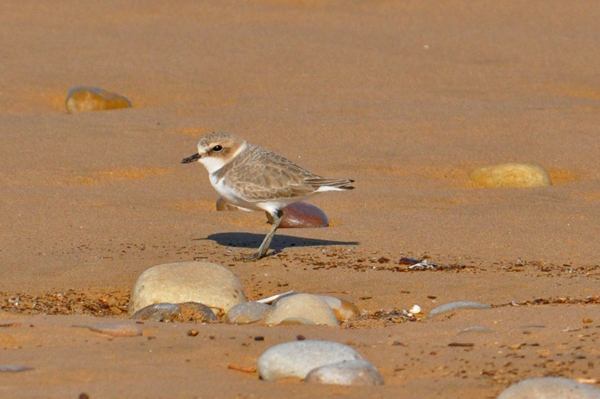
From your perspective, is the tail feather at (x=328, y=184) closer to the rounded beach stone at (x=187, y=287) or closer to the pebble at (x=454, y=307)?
the rounded beach stone at (x=187, y=287)

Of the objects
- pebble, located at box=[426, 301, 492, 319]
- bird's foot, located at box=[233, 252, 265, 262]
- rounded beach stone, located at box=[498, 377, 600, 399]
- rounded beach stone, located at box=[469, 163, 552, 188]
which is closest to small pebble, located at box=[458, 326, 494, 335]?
pebble, located at box=[426, 301, 492, 319]

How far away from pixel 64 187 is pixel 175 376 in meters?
4.52

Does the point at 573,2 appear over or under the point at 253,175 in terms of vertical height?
over

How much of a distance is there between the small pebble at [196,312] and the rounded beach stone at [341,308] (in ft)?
1.95

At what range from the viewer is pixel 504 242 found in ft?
22.7

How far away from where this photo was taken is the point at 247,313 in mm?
5172

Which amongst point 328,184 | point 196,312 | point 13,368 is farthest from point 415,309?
point 13,368

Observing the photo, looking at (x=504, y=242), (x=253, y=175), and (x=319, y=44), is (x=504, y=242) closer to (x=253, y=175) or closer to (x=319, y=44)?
(x=253, y=175)

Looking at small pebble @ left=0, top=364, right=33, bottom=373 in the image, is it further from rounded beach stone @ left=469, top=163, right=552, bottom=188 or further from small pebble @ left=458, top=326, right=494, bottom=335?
rounded beach stone @ left=469, top=163, right=552, bottom=188

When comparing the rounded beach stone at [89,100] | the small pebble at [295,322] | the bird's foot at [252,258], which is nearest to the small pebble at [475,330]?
the small pebble at [295,322]

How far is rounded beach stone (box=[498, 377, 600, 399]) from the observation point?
11.0 feet

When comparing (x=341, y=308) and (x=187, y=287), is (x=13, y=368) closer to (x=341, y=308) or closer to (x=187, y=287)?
(x=187, y=287)

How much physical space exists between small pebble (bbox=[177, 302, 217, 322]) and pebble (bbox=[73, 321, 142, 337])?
781mm

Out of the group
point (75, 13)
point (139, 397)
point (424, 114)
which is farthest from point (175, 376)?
point (75, 13)
